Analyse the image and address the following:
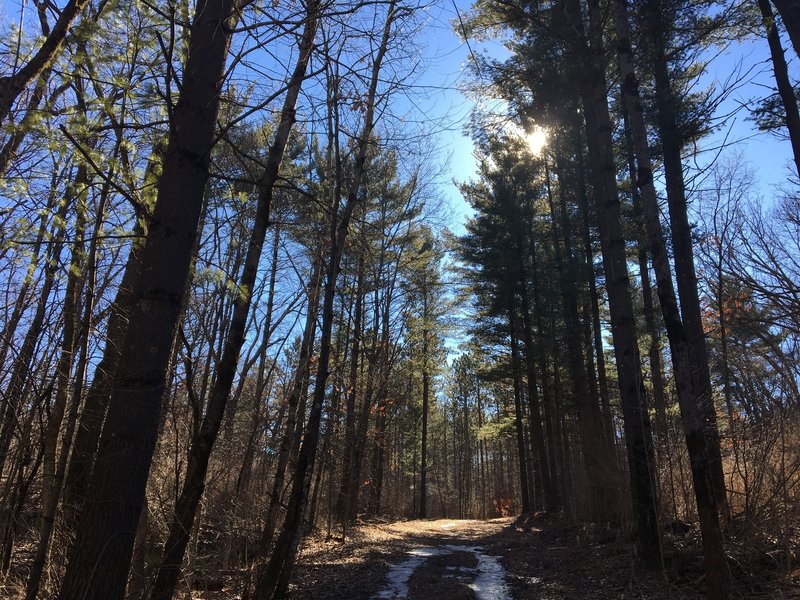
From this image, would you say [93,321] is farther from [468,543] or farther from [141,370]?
A: [468,543]

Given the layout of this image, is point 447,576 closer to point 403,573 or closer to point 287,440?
point 403,573

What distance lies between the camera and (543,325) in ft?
60.4

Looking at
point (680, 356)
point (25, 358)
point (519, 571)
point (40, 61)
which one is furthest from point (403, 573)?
point (40, 61)

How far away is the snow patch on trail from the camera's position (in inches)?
286

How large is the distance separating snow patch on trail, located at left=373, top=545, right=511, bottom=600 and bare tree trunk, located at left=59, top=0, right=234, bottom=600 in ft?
18.9

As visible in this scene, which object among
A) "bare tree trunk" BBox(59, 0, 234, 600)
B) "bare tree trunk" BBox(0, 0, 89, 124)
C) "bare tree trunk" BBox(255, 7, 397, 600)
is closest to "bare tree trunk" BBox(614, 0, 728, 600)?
"bare tree trunk" BBox(255, 7, 397, 600)

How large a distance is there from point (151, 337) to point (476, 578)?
7900 mm

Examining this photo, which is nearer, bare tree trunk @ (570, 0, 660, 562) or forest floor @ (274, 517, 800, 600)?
forest floor @ (274, 517, 800, 600)

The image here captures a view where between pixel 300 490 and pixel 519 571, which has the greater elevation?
pixel 300 490

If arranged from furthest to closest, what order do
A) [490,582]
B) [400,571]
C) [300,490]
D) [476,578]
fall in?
[400,571], [476,578], [490,582], [300,490]

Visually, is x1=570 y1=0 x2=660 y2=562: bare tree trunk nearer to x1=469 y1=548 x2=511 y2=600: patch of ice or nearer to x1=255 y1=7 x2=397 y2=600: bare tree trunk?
x1=469 y1=548 x2=511 y2=600: patch of ice

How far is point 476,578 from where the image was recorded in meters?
8.52

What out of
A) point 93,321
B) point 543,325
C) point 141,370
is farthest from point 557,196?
point 141,370

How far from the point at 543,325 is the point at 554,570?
10.8 metres
